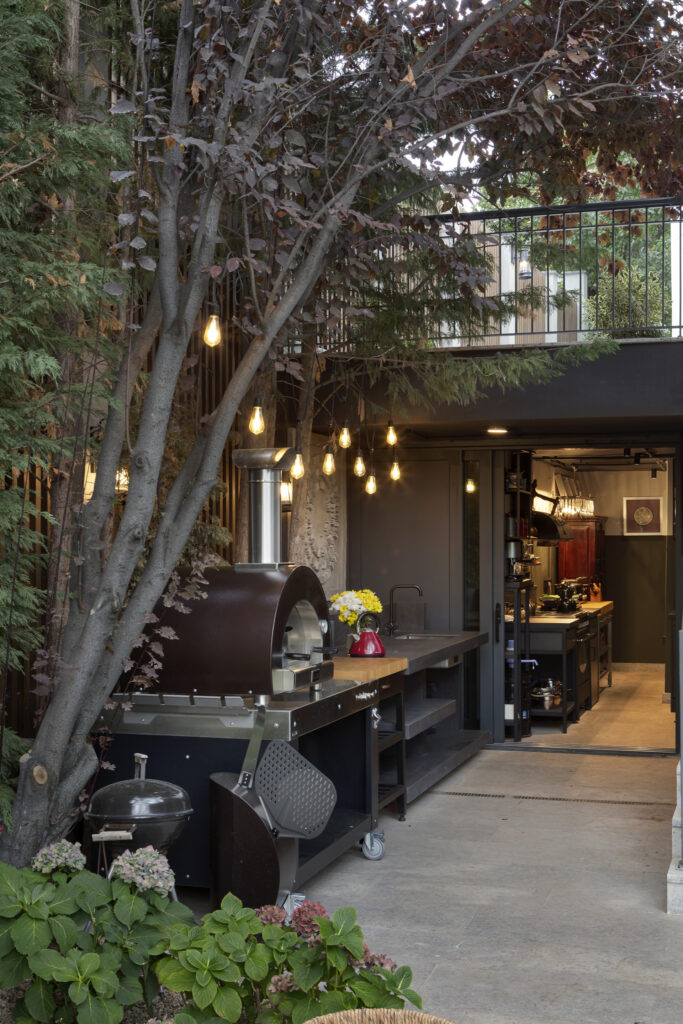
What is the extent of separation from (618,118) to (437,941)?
462 cm

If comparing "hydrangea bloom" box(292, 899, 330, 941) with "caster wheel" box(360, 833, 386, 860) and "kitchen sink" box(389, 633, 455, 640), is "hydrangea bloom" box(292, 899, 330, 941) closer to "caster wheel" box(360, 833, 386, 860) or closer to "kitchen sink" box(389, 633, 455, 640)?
"caster wheel" box(360, 833, 386, 860)

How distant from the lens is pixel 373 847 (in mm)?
5613

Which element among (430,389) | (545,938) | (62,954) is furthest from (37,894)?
(430,389)

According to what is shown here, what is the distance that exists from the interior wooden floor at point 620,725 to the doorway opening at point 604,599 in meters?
0.01

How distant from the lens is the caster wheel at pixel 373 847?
5613 millimetres

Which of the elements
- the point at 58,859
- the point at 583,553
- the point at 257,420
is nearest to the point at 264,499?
the point at 257,420

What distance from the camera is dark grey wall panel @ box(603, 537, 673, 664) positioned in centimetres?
1419

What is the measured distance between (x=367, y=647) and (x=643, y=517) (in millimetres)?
8767

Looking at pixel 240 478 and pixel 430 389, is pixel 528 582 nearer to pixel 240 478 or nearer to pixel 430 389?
pixel 430 389

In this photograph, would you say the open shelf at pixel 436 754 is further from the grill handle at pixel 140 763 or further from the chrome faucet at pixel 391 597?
the grill handle at pixel 140 763

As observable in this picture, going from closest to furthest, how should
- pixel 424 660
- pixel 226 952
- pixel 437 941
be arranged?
pixel 226 952 → pixel 437 941 → pixel 424 660

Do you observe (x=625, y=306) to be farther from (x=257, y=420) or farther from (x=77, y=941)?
(x=77, y=941)

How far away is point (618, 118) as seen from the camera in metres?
6.46

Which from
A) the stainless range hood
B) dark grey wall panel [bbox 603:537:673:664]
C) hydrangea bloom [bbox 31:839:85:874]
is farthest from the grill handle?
dark grey wall panel [bbox 603:537:673:664]
